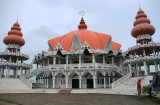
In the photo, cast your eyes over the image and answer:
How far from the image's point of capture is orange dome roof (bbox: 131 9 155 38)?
137 ft

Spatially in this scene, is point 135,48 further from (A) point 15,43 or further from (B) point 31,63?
(A) point 15,43

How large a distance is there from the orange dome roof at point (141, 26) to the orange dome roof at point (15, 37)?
3543cm

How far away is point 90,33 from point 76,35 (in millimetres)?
5383

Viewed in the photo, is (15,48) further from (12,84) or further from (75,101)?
(75,101)

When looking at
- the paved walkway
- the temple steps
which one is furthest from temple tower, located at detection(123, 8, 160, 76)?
the temple steps

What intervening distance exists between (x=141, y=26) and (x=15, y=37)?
38463 mm

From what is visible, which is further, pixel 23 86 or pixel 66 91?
pixel 23 86

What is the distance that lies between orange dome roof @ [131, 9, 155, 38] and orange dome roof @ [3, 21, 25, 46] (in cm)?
3543

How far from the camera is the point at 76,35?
41.3 m

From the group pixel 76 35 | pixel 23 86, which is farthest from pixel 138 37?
pixel 23 86

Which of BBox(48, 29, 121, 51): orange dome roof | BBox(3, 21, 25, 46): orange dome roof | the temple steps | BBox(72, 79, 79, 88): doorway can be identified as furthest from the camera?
BBox(3, 21, 25, 46): orange dome roof

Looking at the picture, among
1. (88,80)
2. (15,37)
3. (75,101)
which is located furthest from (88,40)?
(75,101)

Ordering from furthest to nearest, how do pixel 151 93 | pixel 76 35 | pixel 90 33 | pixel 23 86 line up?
1. pixel 90 33
2. pixel 76 35
3. pixel 23 86
4. pixel 151 93

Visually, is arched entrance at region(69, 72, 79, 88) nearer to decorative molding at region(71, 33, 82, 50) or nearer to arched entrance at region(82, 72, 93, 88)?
arched entrance at region(82, 72, 93, 88)
